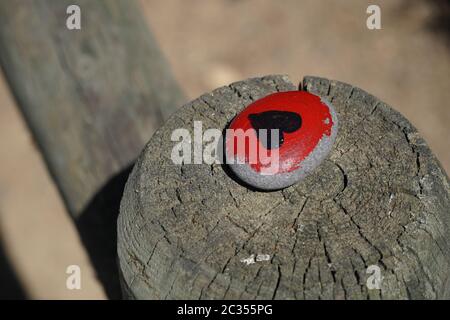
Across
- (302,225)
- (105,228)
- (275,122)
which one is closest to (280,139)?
(275,122)

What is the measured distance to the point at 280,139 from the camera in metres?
2.00

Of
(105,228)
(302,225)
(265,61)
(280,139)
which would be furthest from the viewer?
(265,61)

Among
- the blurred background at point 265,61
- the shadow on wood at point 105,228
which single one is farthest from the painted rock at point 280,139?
the blurred background at point 265,61

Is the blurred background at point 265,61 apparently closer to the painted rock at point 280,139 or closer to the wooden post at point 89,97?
the wooden post at point 89,97

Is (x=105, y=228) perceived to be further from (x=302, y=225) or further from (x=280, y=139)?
(x=302, y=225)

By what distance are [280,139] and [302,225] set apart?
0.96 ft

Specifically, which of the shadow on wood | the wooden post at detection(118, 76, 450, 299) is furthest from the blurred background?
the wooden post at detection(118, 76, 450, 299)

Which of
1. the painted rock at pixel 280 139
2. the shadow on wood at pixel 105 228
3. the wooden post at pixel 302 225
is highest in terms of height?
the painted rock at pixel 280 139

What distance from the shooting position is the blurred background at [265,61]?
4.18 m

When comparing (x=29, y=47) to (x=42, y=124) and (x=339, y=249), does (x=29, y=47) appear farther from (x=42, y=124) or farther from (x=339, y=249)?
(x=339, y=249)

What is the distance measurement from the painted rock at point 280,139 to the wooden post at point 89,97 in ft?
3.26

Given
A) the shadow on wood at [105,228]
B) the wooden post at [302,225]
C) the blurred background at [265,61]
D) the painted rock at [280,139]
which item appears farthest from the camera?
the blurred background at [265,61]

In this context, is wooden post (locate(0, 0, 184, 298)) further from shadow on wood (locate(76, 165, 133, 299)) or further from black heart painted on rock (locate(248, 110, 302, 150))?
black heart painted on rock (locate(248, 110, 302, 150))

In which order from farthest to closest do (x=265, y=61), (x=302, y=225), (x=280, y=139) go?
(x=265, y=61)
(x=280, y=139)
(x=302, y=225)
